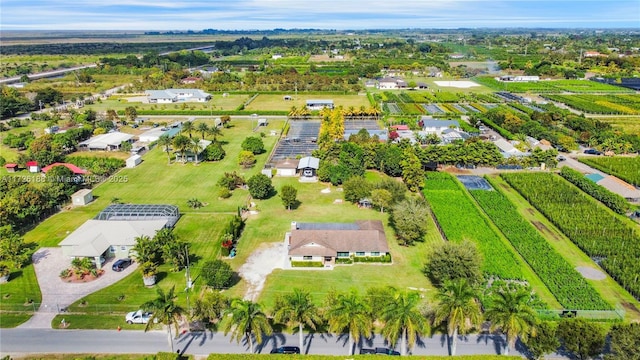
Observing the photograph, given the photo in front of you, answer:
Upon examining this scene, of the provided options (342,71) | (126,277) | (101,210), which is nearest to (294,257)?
(126,277)

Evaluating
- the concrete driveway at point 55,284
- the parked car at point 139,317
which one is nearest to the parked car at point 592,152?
the concrete driveway at point 55,284

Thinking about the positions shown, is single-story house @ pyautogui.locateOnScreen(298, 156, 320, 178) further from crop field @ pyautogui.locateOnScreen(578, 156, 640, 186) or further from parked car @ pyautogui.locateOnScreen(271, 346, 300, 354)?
crop field @ pyautogui.locateOnScreen(578, 156, 640, 186)

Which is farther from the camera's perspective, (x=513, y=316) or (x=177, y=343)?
(x=177, y=343)

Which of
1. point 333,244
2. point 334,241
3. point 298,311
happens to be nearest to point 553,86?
point 334,241

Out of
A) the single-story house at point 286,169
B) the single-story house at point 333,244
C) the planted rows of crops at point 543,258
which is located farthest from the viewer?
the single-story house at point 286,169

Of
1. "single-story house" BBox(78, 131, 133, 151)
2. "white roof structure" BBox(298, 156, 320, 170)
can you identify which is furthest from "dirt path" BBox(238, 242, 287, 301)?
"single-story house" BBox(78, 131, 133, 151)

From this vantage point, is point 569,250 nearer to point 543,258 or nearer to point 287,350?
point 543,258

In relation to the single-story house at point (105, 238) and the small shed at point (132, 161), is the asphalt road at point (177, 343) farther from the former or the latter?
the small shed at point (132, 161)
